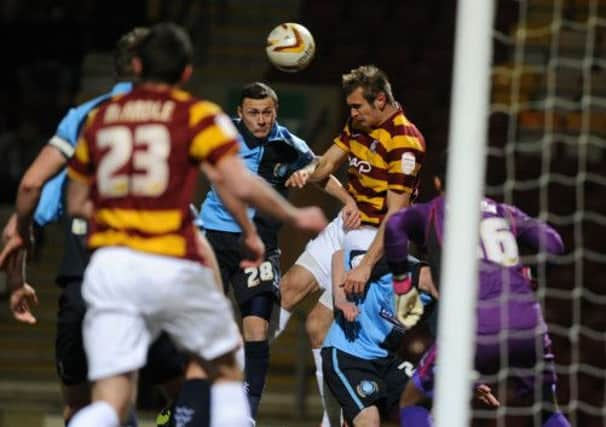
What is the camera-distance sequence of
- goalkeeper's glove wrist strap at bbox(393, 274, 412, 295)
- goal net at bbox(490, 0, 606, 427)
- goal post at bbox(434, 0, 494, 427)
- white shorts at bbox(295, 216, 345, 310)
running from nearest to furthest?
goal post at bbox(434, 0, 494, 427), goalkeeper's glove wrist strap at bbox(393, 274, 412, 295), white shorts at bbox(295, 216, 345, 310), goal net at bbox(490, 0, 606, 427)

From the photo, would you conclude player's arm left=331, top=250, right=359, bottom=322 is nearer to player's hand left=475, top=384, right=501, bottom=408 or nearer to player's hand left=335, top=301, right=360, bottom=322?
player's hand left=335, top=301, right=360, bottom=322

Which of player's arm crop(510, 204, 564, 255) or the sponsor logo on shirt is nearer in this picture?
player's arm crop(510, 204, 564, 255)

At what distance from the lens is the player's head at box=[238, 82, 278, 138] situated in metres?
7.77

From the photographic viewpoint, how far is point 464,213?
5.69m

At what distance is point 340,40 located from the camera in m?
15.0

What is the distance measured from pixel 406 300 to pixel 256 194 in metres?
1.70

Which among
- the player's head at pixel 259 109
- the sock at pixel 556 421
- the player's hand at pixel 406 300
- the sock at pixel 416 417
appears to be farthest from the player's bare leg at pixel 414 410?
the player's head at pixel 259 109

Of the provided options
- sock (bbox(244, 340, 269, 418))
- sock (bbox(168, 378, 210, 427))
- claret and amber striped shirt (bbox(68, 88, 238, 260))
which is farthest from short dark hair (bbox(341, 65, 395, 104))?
claret and amber striped shirt (bbox(68, 88, 238, 260))

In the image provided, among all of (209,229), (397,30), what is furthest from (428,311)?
(397,30)

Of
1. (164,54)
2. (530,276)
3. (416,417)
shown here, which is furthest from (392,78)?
(164,54)

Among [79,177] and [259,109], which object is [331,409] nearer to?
[259,109]

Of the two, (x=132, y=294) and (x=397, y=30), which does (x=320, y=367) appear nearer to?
(x=132, y=294)

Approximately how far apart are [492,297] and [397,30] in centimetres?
848

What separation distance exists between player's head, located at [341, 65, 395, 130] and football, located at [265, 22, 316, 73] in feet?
0.89
